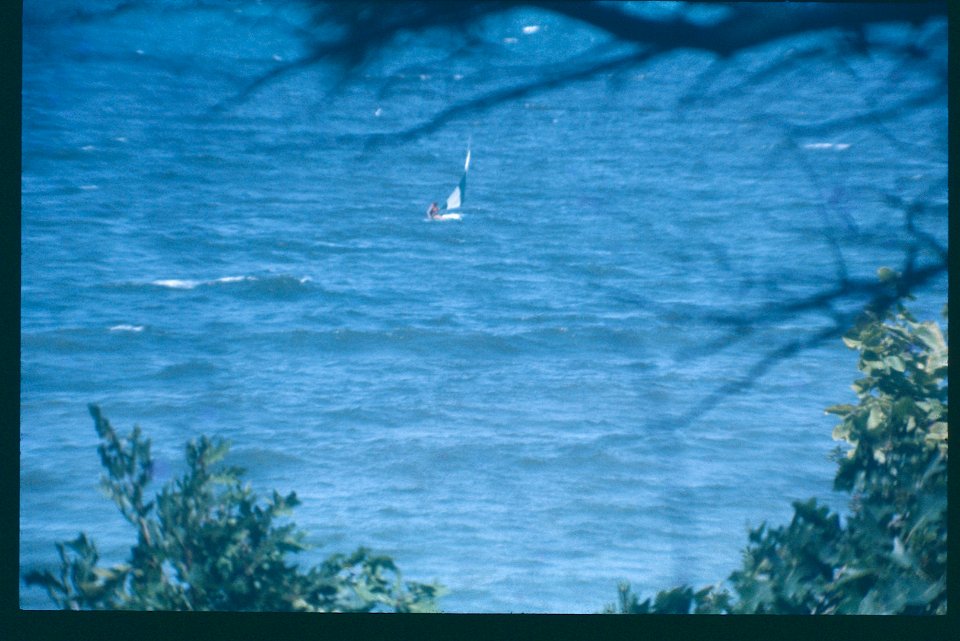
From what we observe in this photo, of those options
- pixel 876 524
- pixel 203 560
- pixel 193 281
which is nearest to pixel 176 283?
pixel 193 281

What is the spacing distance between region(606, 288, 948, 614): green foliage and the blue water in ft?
0.38

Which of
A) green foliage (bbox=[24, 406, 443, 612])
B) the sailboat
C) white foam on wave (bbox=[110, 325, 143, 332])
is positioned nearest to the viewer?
green foliage (bbox=[24, 406, 443, 612])

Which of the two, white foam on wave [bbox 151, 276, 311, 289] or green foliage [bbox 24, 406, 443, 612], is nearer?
green foliage [bbox 24, 406, 443, 612]

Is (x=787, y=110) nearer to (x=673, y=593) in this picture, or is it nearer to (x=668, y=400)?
(x=668, y=400)

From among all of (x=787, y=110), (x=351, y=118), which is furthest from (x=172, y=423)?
(x=787, y=110)

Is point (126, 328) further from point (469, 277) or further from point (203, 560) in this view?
point (469, 277)

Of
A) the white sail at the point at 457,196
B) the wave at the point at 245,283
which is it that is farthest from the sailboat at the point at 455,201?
the wave at the point at 245,283

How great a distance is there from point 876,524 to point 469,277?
1374mm

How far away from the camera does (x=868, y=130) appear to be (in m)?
2.88

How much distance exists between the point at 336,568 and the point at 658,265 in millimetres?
1315

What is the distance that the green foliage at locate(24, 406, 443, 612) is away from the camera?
2678 mm

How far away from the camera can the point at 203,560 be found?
2680 millimetres

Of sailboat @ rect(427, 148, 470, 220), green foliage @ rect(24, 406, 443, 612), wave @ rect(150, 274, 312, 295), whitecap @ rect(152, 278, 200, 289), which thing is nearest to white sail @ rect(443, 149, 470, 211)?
sailboat @ rect(427, 148, 470, 220)

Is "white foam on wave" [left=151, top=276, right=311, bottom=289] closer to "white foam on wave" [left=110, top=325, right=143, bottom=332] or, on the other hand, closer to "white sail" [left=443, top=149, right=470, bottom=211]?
"white foam on wave" [left=110, top=325, right=143, bottom=332]
